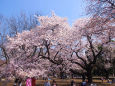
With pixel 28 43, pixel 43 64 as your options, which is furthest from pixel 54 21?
pixel 43 64

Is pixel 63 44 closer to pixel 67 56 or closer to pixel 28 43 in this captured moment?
pixel 67 56

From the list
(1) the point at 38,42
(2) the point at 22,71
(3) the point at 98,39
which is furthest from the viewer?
(3) the point at 98,39

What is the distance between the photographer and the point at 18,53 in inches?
663

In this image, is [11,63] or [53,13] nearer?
[11,63]

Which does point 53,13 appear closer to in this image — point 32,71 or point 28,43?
point 28,43

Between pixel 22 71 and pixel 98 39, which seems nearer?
pixel 22 71

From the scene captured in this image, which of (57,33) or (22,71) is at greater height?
(57,33)

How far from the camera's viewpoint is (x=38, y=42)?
50.9 feet

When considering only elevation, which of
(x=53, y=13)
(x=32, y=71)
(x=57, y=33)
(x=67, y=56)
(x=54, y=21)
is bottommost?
(x=32, y=71)

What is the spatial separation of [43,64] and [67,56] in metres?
2.98

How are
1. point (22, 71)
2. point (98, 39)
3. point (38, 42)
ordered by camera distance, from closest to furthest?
point (22, 71), point (38, 42), point (98, 39)

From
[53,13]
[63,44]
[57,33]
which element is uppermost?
[53,13]

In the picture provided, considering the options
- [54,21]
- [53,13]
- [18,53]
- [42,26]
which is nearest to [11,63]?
[18,53]

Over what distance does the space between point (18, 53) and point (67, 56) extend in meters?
5.74
